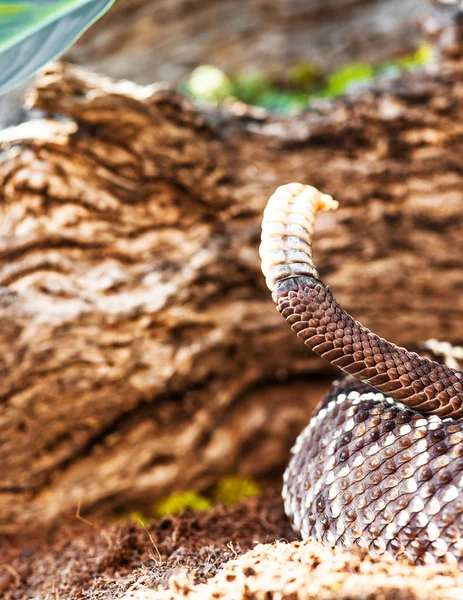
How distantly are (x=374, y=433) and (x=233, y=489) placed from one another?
127cm

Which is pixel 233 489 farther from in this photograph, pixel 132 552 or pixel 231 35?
pixel 231 35

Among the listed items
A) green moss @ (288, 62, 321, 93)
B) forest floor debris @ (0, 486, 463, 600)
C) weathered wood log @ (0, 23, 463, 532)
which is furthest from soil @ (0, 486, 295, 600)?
green moss @ (288, 62, 321, 93)

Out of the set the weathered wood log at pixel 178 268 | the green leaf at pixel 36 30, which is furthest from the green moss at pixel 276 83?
the green leaf at pixel 36 30

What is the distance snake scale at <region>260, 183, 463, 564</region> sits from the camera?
1198 millimetres

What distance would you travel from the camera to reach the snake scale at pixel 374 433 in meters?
1.20

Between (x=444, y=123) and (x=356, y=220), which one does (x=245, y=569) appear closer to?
(x=356, y=220)

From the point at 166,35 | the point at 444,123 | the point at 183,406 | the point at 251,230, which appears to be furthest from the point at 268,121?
the point at 166,35

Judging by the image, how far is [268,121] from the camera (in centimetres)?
229

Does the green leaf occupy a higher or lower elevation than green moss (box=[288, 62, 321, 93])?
lower

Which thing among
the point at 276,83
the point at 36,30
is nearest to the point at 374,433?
the point at 36,30

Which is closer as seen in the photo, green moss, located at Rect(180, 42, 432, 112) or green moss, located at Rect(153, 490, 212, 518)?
green moss, located at Rect(153, 490, 212, 518)

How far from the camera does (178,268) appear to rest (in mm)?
2135

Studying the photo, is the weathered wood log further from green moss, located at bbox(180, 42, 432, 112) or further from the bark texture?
the bark texture

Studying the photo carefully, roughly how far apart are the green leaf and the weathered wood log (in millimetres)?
227
